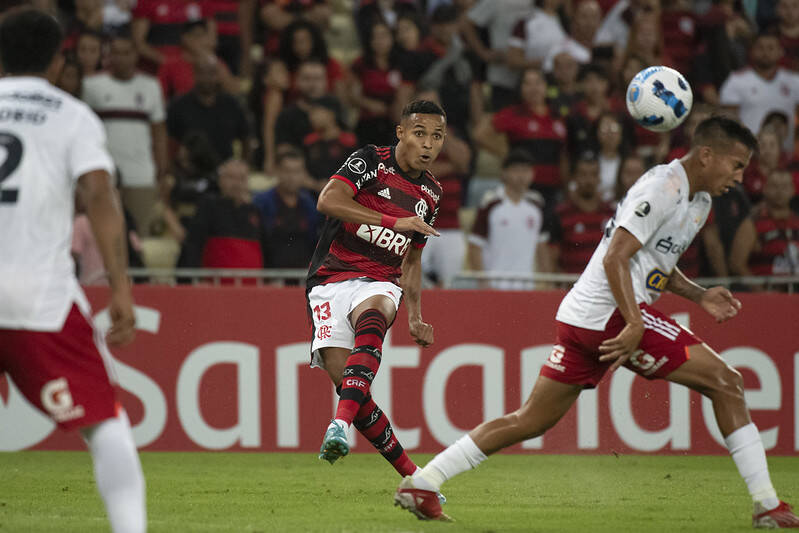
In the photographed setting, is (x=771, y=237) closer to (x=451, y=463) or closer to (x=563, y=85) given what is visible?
(x=563, y=85)

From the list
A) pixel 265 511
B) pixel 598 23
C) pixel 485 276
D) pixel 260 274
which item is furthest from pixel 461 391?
pixel 598 23

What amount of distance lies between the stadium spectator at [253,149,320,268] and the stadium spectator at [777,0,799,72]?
7.29 meters

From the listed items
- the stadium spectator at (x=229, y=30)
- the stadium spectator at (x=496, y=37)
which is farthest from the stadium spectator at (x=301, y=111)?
the stadium spectator at (x=496, y=37)

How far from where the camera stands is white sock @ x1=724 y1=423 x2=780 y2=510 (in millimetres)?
6688

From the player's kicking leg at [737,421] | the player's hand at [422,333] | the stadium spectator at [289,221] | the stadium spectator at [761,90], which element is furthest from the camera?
the stadium spectator at [761,90]

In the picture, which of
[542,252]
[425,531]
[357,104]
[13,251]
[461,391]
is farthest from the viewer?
[357,104]

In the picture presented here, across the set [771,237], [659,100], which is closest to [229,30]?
[771,237]

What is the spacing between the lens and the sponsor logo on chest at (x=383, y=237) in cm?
802

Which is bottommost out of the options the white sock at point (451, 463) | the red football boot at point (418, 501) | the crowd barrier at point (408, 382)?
the crowd barrier at point (408, 382)

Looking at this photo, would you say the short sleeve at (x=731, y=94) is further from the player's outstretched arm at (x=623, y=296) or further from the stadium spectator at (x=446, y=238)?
the player's outstretched arm at (x=623, y=296)

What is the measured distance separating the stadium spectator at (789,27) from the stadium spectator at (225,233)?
26.0ft

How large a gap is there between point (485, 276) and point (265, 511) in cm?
484

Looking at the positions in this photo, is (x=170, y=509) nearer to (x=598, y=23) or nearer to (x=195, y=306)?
(x=195, y=306)

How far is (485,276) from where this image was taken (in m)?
11.9
